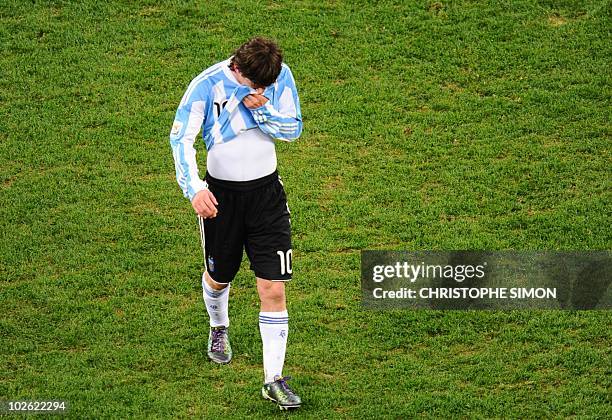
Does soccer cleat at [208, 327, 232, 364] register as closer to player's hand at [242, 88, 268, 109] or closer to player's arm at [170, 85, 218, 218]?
player's arm at [170, 85, 218, 218]

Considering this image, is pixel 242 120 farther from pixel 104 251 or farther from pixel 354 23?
pixel 354 23

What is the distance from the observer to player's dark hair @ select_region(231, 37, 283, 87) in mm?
7078

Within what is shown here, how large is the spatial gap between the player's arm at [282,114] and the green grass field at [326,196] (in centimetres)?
176

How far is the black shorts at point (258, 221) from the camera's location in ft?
24.7

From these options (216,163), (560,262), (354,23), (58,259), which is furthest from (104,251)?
(354,23)

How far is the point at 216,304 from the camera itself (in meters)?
8.15

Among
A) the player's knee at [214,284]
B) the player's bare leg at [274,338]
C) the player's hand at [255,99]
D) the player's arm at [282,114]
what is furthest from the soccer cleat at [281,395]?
the player's hand at [255,99]

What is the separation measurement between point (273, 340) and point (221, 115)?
5.06 feet

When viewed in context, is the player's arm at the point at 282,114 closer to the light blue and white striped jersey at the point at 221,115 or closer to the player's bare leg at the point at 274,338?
the light blue and white striped jersey at the point at 221,115

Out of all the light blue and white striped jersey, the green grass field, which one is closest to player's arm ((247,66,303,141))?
the light blue and white striped jersey

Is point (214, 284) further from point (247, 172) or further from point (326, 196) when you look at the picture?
point (326, 196)

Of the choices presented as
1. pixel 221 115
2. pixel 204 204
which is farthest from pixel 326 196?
pixel 204 204

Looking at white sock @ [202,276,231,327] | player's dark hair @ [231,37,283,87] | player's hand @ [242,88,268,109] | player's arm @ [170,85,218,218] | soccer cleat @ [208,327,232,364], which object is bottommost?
soccer cleat @ [208,327,232,364]

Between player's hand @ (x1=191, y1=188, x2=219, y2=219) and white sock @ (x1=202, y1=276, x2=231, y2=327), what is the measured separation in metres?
1.08
